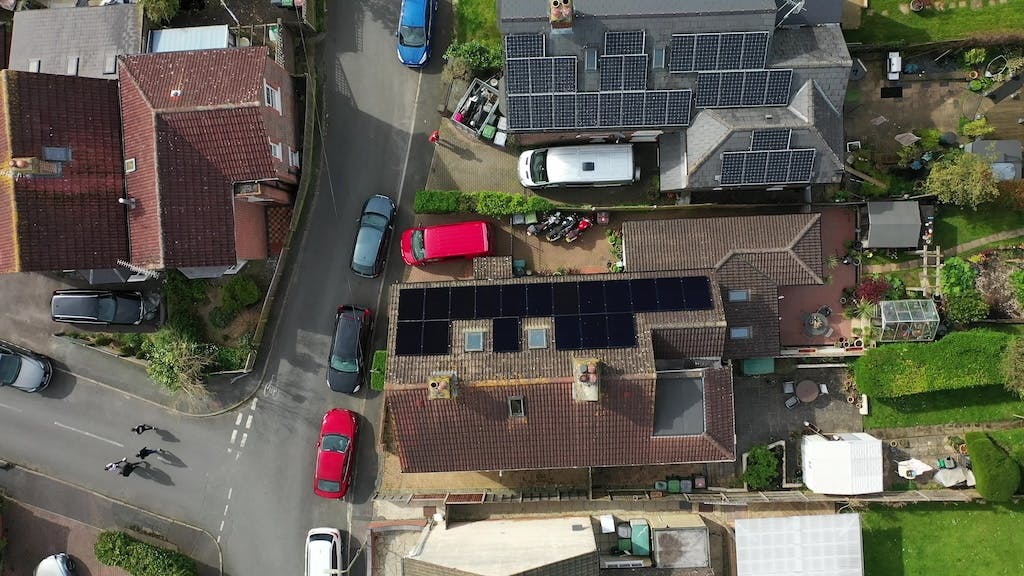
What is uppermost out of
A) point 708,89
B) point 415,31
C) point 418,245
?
point 415,31

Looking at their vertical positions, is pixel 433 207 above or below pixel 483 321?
above

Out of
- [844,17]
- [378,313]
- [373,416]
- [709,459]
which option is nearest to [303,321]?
[378,313]

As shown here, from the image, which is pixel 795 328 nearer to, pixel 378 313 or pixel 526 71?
pixel 526 71

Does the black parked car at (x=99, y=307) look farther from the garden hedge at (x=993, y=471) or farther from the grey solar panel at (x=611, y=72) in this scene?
the garden hedge at (x=993, y=471)

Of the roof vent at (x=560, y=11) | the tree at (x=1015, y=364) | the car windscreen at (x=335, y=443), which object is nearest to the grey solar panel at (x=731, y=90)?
the roof vent at (x=560, y=11)

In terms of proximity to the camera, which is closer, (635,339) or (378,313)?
(635,339)

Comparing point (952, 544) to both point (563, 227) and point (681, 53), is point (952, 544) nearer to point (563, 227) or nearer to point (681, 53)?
point (563, 227)

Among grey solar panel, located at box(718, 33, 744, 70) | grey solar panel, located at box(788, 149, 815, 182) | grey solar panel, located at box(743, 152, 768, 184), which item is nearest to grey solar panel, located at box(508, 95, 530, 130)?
grey solar panel, located at box(718, 33, 744, 70)

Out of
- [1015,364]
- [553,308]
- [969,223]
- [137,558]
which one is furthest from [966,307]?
[137,558]
